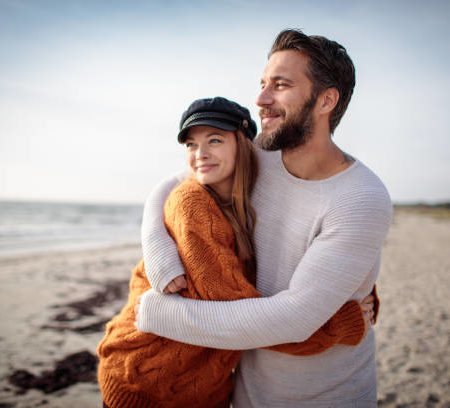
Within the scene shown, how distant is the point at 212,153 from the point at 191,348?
3.80 ft

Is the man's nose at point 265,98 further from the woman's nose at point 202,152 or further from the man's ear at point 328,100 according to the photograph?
the woman's nose at point 202,152

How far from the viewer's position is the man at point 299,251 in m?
1.37

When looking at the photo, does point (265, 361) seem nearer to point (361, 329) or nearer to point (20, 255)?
point (361, 329)

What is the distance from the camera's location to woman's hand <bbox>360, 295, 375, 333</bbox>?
1624 mm

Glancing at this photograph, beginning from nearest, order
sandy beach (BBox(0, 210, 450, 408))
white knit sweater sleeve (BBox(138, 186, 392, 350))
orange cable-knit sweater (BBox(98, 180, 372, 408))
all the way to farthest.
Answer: white knit sweater sleeve (BBox(138, 186, 392, 350)) < orange cable-knit sweater (BBox(98, 180, 372, 408)) < sandy beach (BBox(0, 210, 450, 408))

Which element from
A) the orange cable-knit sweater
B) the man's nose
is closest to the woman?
the orange cable-knit sweater

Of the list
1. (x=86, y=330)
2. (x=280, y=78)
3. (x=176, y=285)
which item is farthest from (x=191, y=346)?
(x=86, y=330)

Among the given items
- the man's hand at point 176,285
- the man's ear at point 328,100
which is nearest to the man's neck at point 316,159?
the man's ear at point 328,100

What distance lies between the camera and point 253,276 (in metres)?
1.84

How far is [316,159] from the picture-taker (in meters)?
1.82

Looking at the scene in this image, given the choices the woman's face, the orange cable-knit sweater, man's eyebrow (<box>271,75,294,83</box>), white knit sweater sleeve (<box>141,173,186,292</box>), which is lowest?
the orange cable-knit sweater

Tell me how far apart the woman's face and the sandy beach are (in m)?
2.81

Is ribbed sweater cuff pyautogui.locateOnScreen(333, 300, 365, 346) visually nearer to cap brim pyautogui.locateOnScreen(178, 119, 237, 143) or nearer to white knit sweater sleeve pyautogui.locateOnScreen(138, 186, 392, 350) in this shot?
white knit sweater sleeve pyautogui.locateOnScreen(138, 186, 392, 350)

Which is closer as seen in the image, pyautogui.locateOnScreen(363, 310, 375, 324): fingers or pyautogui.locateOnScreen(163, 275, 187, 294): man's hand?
pyautogui.locateOnScreen(163, 275, 187, 294): man's hand
